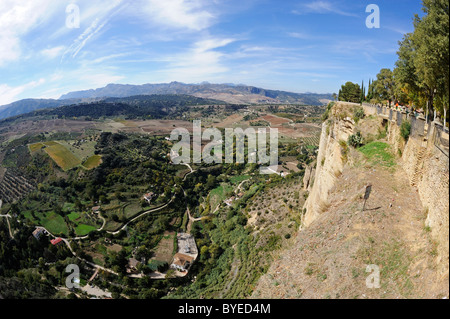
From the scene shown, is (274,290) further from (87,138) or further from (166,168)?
(87,138)

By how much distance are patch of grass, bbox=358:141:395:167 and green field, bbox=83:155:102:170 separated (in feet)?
202

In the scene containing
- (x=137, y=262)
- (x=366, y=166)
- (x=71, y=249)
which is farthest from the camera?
(x=71, y=249)

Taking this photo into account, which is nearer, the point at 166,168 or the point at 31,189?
the point at 31,189

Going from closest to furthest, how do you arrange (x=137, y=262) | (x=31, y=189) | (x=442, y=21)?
(x=442, y=21) < (x=137, y=262) < (x=31, y=189)

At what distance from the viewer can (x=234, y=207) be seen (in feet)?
144

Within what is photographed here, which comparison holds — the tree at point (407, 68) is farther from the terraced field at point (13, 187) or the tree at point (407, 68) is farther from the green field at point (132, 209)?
the terraced field at point (13, 187)

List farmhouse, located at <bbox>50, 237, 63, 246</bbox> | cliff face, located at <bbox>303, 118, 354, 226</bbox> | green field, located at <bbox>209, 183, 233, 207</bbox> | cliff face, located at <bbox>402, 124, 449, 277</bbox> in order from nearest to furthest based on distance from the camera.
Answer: cliff face, located at <bbox>402, 124, 449, 277</bbox>, cliff face, located at <bbox>303, 118, 354, 226</bbox>, farmhouse, located at <bbox>50, 237, 63, 246</bbox>, green field, located at <bbox>209, 183, 233, 207</bbox>

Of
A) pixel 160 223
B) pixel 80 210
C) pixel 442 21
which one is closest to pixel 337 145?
pixel 442 21

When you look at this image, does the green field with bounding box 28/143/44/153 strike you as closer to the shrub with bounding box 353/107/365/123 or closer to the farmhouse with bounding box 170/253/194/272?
the farmhouse with bounding box 170/253/194/272

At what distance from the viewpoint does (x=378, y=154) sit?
1566 cm

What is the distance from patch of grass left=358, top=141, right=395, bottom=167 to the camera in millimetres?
14856

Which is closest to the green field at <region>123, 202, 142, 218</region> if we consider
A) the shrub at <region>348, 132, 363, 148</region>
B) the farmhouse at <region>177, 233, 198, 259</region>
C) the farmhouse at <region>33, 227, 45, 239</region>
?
the farmhouse at <region>177, 233, 198, 259</region>
